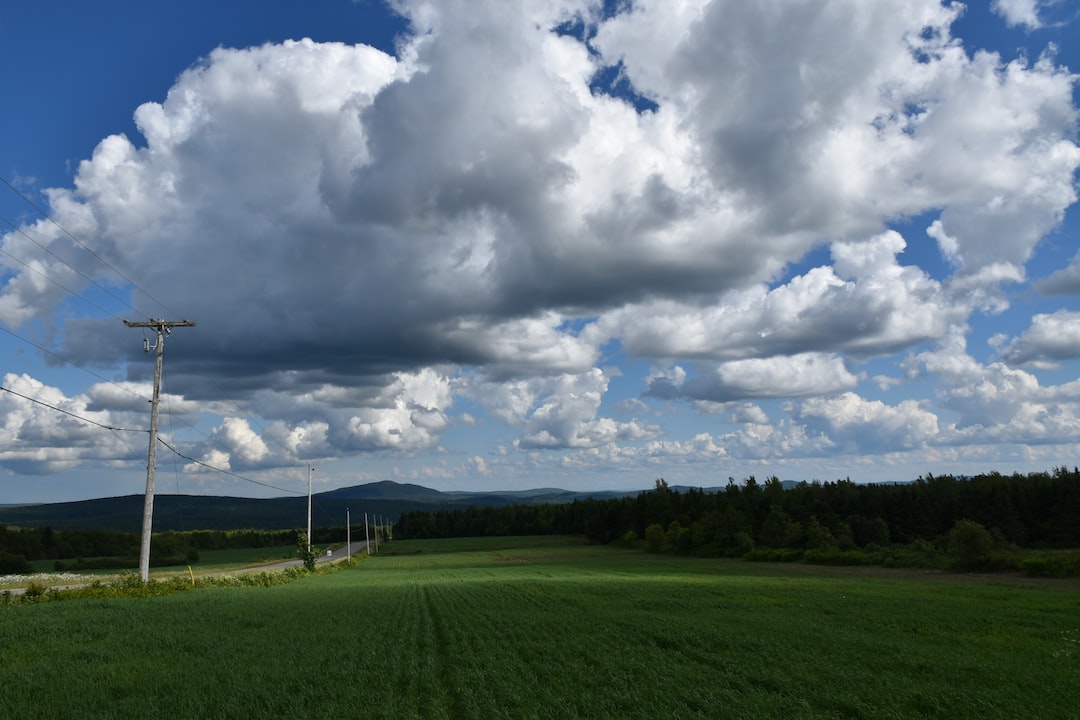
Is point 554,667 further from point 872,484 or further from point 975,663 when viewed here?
point 872,484

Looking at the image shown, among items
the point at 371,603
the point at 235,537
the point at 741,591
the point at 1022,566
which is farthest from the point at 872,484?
the point at 235,537

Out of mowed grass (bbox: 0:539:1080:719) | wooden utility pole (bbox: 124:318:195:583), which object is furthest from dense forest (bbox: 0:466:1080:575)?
wooden utility pole (bbox: 124:318:195:583)

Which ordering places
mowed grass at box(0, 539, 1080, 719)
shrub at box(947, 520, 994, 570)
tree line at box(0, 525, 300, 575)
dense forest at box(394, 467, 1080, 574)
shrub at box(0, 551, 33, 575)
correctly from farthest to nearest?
tree line at box(0, 525, 300, 575) < shrub at box(0, 551, 33, 575) < dense forest at box(394, 467, 1080, 574) < shrub at box(947, 520, 994, 570) < mowed grass at box(0, 539, 1080, 719)

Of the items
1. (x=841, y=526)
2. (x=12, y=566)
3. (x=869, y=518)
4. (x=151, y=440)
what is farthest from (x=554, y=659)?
(x=12, y=566)

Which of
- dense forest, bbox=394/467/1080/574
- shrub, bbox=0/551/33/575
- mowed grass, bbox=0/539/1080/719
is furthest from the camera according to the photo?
shrub, bbox=0/551/33/575

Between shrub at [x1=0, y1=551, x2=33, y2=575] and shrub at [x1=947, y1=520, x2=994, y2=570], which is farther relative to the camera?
shrub at [x1=0, y1=551, x2=33, y2=575]

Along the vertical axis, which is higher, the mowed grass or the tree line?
the tree line

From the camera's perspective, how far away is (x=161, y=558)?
130m

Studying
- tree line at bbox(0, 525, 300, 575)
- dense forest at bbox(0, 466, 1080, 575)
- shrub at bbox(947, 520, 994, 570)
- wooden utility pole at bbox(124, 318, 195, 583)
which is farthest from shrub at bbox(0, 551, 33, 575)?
shrub at bbox(947, 520, 994, 570)

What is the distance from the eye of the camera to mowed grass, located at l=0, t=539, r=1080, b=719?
47.2 feet

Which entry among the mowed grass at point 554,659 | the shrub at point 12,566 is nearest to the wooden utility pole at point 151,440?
the mowed grass at point 554,659

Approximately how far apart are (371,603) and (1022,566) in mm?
48531

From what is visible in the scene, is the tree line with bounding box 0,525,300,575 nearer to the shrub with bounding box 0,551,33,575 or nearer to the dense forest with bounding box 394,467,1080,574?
the shrub with bounding box 0,551,33,575

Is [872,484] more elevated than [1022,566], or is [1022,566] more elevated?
[872,484]
